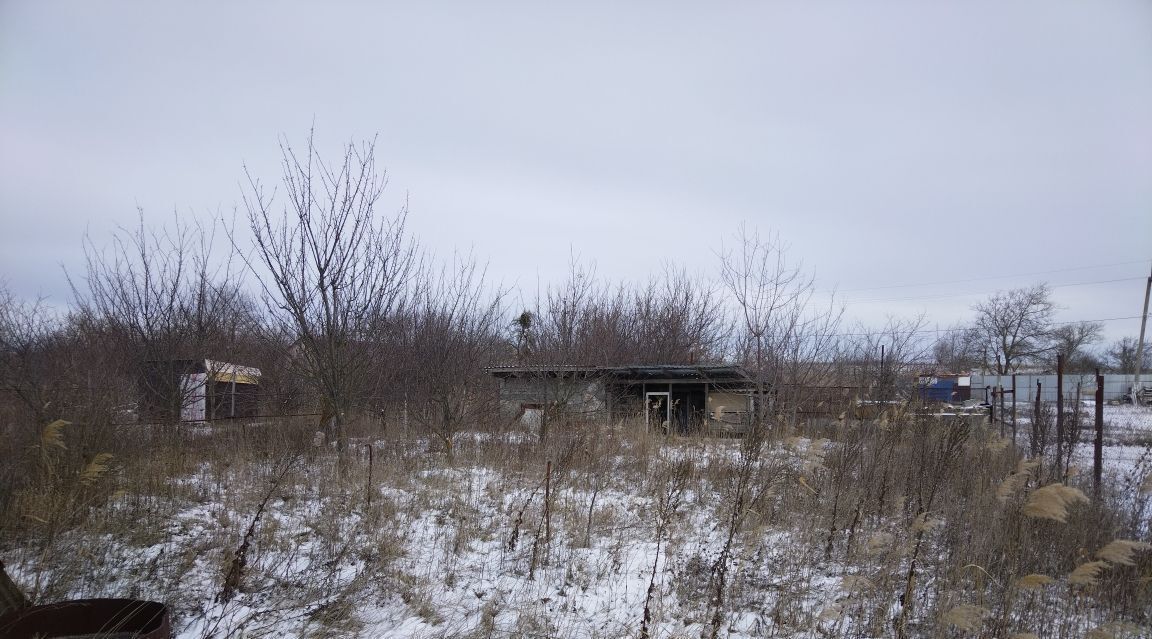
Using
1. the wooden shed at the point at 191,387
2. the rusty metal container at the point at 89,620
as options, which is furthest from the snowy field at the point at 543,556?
the wooden shed at the point at 191,387

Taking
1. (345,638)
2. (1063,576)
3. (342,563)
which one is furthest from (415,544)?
(1063,576)

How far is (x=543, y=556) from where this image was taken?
593cm

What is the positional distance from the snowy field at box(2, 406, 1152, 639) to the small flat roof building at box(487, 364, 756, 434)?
10.7 feet

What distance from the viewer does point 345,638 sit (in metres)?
4.40

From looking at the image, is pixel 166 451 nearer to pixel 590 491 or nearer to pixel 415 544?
pixel 415 544

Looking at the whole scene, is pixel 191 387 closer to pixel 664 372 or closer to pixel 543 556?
pixel 543 556

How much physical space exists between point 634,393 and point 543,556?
12.8 metres

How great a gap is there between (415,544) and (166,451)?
4005mm

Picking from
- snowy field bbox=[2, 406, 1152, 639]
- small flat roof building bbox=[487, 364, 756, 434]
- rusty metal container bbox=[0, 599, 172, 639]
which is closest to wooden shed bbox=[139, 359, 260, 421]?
snowy field bbox=[2, 406, 1152, 639]

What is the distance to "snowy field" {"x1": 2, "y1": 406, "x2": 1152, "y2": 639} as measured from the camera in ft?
15.2

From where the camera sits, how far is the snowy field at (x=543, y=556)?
4.62m

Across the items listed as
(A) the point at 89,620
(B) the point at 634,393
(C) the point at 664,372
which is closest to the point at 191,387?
(A) the point at 89,620

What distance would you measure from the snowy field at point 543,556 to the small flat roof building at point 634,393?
128 inches

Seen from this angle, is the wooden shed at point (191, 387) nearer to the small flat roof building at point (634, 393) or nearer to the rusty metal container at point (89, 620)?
the small flat roof building at point (634, 393)
